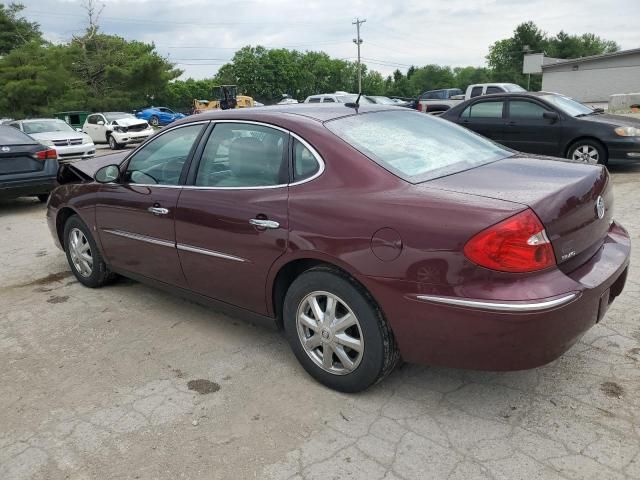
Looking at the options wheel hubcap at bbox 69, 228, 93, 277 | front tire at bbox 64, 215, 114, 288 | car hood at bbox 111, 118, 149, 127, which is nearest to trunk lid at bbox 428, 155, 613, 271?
front tire at bbox 64, 215, 114, 288

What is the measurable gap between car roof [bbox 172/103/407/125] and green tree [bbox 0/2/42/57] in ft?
146

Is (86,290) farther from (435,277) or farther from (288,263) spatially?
(435,277)

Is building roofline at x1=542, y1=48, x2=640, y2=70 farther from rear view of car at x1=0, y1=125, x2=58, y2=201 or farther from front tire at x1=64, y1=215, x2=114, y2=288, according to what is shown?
front tire at x1=64, y1=215, x2=114, y2=288

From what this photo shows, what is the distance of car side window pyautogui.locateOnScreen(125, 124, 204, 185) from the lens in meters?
3.79

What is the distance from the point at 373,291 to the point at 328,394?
73 cm

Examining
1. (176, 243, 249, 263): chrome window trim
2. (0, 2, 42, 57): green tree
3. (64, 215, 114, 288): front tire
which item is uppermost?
(0, 2, 42, 57): green tree

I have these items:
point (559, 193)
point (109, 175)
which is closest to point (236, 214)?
point (109, 175)

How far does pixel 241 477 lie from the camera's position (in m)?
2.39

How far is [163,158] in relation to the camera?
4.00 meters

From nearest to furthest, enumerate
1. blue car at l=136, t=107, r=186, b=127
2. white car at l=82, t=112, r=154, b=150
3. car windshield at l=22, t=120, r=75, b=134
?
car windshield at l=22, t=120, r=75, b=134
white car at l=82, t=112, r=154, b=150
blue car at l=136, t=107, r=186, b=127

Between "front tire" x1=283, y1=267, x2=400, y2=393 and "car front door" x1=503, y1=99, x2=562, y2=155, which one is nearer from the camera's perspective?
"front tire" x1=283, y1=267, x2=400, y2=393

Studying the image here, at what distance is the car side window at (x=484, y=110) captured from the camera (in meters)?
10.1

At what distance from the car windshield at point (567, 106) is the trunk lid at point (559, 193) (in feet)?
23.0

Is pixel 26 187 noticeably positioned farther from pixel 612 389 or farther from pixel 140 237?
pixel 612 389
